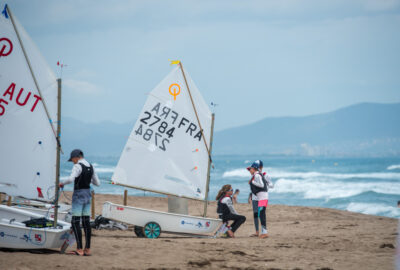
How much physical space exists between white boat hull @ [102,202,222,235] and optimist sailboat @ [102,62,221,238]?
0.02m

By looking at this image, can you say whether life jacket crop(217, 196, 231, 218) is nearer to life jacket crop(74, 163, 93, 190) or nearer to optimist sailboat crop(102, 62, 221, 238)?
optimist sailboat crop(102, 62, 221, 238)

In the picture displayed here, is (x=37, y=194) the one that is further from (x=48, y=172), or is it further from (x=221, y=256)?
(x=221, y=256)

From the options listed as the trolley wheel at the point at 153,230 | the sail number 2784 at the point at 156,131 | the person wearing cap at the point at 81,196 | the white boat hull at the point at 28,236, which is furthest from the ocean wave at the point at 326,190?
the white boat hull at the point at 28,236

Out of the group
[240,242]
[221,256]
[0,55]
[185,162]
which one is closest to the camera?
[0,55]

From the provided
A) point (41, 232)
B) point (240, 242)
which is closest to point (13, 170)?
point (41, 232)

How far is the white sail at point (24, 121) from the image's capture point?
26.7 feet

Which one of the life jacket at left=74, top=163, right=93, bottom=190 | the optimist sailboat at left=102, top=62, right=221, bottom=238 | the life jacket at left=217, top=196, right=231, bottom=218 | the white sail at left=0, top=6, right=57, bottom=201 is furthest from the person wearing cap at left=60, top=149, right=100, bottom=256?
the life jacket at left=217, top=196, right=231, bottom=218

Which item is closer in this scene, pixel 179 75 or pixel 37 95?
pixel 37 95

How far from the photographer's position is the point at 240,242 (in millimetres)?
10500

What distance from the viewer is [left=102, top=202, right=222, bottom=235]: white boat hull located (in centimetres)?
1027

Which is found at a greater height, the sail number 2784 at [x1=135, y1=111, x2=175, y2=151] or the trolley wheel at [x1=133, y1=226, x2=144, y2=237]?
the sail number 2784 at [x1=135, y1=111, x2=175, y2=151]

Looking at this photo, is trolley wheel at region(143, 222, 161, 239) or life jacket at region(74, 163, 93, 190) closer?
life jacket at region(74, 163, 93, 190)

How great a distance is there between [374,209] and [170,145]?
16.5 m

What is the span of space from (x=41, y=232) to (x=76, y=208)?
67cm
